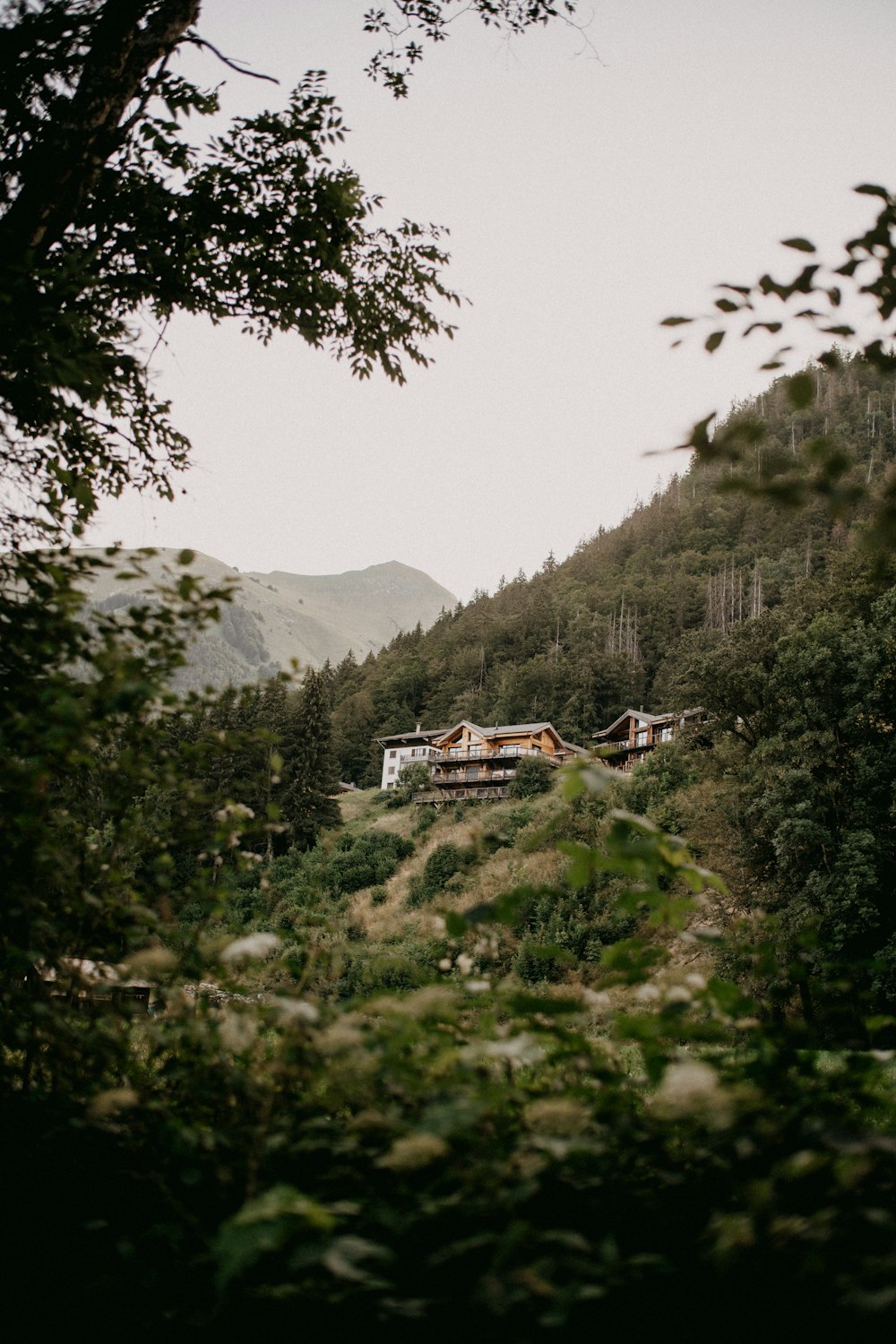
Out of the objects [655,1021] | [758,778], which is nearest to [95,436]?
[655,1021]

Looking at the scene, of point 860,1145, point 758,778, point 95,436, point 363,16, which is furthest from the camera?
point 758,778

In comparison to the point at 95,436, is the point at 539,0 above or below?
above

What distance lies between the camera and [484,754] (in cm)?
6538

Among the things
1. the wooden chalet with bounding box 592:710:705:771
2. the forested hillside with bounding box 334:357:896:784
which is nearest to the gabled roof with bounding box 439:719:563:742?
the wooden chalet with bounding box 592:710:705:771

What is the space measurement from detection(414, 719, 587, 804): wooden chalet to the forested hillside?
20.5 ft

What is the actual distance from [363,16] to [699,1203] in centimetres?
822

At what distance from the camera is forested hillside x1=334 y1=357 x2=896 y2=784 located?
2950 inches

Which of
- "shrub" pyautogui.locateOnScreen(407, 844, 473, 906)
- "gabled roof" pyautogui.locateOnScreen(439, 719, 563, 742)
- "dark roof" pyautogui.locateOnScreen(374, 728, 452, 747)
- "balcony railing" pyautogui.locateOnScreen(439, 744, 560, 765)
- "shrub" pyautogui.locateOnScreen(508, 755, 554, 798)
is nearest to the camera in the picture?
"shrub" pyautogui.locateOnScreen(407, 844, 473, 906)

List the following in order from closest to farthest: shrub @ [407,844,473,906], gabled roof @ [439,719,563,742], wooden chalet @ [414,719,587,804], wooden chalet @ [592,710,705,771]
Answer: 1. shrub @ [407,844,473,906]
2. wooden chalet @ [592,710,705,771]
3. wooden chalet @ [414,719,587,804]
4. gabled roof @ [439,719,563,742]

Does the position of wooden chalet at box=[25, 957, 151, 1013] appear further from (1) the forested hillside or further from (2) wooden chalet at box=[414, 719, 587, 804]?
(1) the forested hillside

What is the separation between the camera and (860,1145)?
1328mm

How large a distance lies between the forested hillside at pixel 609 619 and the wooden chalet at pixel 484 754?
626 cm

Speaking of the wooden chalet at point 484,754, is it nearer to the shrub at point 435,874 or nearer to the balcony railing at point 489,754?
→ the balcony railing at point 489,754

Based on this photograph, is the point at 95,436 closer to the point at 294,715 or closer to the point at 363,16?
the point at 363,16
